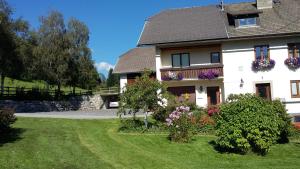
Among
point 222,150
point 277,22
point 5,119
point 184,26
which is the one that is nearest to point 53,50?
point 184,26

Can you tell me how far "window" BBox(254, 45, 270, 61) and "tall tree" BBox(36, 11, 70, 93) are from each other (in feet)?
84.4

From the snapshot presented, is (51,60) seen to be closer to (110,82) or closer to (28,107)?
(28,107)

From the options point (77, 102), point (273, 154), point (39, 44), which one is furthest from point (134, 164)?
point (39, 44)

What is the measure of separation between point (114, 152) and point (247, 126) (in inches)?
213

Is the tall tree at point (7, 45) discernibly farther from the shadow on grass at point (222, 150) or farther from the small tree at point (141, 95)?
the shadow on grass at point (222, 150)

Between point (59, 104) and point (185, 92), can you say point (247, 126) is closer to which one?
point (185, 92)

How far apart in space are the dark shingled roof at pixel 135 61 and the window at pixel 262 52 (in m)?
16.2

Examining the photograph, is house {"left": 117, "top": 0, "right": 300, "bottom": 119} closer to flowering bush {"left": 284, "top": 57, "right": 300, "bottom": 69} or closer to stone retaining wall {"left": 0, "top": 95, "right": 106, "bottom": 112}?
flowering bush {"left": 284, "top": 57, "right": 300, "bottom": 69}

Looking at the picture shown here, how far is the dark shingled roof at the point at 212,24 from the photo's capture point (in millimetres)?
31531

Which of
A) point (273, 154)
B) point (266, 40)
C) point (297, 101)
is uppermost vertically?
point (266, 40)

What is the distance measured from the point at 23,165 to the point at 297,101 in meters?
23.3

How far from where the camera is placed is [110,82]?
83812 mm

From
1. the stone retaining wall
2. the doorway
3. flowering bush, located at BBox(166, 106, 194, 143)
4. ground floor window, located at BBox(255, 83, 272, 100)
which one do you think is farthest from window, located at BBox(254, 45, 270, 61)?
the stone retaining wall

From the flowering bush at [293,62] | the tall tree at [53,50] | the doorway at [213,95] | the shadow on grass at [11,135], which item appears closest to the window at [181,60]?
the doorway at [213,95]
